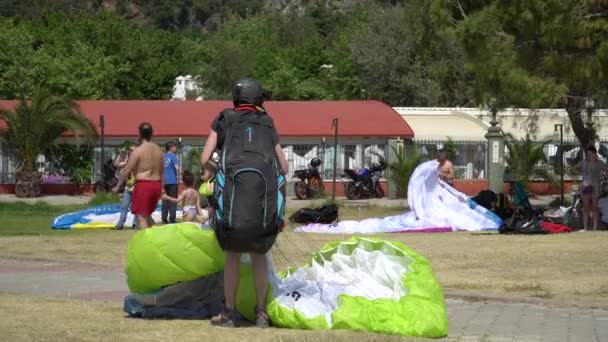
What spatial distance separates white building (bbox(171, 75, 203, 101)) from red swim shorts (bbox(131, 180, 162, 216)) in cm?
6505

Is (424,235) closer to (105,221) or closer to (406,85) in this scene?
(105,221)

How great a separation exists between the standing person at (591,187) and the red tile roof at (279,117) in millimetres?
17514

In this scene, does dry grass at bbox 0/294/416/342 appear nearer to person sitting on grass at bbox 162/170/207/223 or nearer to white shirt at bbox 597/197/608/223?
person sitting on grass at bbox 162/170/207/223

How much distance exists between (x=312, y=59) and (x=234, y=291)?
2506 inches

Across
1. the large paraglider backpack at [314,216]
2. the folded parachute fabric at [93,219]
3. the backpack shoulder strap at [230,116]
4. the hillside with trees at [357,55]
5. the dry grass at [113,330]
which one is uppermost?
the hillside with trees at [357,55]

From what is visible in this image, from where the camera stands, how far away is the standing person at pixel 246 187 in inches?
341

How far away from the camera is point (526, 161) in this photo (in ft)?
125

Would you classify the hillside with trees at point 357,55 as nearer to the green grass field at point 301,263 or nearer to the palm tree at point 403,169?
the palm tree at point 403,169

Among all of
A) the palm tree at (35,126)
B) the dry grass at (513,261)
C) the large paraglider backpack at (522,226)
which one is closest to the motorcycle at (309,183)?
the palm tree at (35,126)

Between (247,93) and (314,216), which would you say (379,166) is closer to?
(314,216)

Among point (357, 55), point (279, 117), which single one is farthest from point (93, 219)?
point (357, 55)

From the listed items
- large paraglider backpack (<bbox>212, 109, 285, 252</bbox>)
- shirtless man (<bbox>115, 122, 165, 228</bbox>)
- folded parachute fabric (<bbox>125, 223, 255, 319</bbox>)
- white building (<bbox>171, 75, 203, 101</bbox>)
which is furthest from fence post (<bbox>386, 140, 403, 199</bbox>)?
white building (<bbox>171, 75, 203, 101</bbox>)

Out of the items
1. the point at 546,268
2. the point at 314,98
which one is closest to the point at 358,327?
the point at 546,268

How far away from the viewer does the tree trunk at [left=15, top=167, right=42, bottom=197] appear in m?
37.3
